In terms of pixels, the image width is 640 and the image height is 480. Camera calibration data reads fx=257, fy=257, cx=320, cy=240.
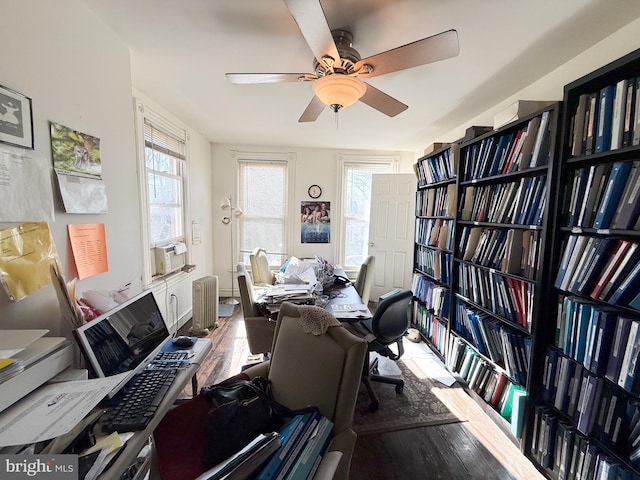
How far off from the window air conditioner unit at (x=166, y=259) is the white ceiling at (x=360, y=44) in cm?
143

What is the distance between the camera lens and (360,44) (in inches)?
61.6

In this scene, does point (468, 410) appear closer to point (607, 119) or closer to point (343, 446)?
point (343, 446)

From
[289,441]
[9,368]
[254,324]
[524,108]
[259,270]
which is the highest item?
[524,108]

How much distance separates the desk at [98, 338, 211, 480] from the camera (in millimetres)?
663

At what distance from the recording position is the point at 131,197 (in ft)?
5.30

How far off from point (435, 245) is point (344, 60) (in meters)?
1.88

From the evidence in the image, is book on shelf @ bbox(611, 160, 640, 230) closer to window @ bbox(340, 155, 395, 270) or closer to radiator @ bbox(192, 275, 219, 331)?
window @ bbox(340, 155, 395, 270)

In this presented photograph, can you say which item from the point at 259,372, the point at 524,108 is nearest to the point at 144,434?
the point at 259,372

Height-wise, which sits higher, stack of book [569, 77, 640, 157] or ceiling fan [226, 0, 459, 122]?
ceiling fan [226, 0, 459, 122]

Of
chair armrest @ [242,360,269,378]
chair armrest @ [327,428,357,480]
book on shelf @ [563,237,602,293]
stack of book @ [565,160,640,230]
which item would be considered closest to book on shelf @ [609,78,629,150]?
stack of book @ [565,160,640,230]

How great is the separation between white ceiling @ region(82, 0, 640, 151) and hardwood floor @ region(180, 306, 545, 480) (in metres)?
2.40

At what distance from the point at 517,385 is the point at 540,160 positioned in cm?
139

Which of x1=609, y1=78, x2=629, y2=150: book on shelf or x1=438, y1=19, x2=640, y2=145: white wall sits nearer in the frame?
x1=609, y1=78, x2=629, y2=150: book on shelf

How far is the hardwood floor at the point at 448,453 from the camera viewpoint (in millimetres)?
1420
